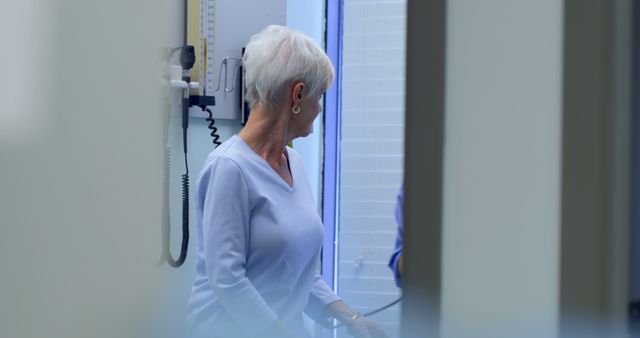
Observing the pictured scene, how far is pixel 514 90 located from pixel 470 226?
0.43 feet

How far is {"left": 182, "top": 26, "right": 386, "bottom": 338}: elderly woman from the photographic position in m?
1.66

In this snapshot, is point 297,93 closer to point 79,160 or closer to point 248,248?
point 248,248

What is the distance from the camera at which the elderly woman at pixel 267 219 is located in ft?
5.43

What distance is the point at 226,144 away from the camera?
1.77m

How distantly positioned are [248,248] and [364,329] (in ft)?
1.14

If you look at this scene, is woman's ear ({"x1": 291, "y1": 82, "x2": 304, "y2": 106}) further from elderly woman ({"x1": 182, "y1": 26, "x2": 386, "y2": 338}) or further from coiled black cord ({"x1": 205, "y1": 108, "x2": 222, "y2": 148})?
coiled black cord ({"x1": 205, "y1": 108, "x2": 222, "y2": 148})

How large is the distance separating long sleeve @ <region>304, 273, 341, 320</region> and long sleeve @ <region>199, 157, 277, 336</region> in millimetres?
264

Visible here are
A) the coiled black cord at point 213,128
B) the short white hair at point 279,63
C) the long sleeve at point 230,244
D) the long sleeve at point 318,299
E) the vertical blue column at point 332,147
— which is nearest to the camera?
the long sleeve at point 230,244

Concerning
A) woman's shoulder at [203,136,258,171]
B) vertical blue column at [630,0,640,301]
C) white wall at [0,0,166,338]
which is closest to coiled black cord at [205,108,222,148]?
woman's shoulder at [203,136,258,171]

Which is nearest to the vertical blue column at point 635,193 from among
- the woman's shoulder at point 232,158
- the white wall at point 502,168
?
the white wall at point 502,168

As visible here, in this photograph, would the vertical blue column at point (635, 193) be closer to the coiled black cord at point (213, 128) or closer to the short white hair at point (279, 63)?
the short white hair at point (279, 63)

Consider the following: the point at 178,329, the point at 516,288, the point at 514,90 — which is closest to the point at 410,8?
the point at 514,90

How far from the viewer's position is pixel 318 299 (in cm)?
190

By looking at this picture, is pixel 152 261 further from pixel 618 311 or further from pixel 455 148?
pixel 618 311
